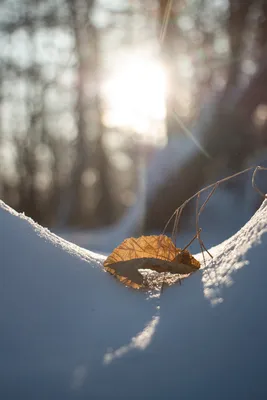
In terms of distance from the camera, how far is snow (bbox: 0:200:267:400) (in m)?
0.63

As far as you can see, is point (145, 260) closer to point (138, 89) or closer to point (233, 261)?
point (233, 261)

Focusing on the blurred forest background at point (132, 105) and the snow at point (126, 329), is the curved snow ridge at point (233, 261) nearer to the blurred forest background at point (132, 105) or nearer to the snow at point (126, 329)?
the snow at point (126, 329)

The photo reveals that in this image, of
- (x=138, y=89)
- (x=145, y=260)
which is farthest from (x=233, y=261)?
(x=138, y=89)

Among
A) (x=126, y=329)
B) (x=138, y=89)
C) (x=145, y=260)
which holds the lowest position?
(x=126, y=329)

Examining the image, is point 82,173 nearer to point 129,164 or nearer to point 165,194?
point 129,164

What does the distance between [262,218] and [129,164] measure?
1001cm

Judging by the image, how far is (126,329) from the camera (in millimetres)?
776

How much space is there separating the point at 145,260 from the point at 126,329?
9.9 inches

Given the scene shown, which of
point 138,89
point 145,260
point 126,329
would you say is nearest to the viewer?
point 126,329

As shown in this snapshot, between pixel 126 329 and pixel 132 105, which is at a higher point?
pixel 132 105

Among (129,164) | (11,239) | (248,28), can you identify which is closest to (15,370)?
(11,239)

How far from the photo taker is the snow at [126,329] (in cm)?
63

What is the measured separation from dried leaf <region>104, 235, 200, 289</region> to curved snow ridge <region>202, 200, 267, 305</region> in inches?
3.7

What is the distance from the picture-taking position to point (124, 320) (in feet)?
2.65
